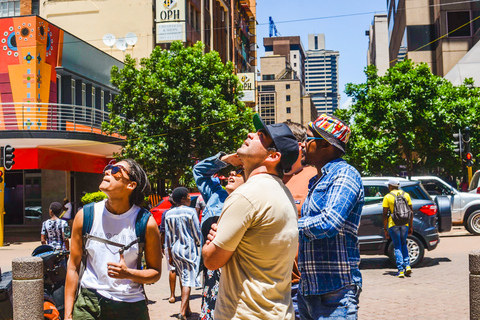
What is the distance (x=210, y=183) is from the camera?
5.05m

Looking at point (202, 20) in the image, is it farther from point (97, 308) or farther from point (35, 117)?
point (97, 308)

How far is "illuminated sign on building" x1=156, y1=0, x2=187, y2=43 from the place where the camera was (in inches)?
1298

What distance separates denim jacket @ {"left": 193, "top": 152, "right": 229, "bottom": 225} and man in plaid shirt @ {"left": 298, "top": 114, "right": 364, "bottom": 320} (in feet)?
4.77

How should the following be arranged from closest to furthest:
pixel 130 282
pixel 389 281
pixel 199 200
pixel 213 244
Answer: pixel 213 244, pixel 130 282, pixel 389 281, pixel 199 200

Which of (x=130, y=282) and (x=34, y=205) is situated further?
(x=34, y=205)

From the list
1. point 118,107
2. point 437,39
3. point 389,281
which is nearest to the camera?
point 389,281

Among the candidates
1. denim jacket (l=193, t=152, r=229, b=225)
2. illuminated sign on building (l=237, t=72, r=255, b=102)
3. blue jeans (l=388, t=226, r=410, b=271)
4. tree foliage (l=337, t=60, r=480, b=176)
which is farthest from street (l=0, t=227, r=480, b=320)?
illuminated sign on building (l=237, t=72, r=255, b=102)

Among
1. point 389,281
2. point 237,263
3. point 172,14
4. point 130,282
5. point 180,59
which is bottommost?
point 389,281

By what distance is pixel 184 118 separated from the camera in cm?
2569

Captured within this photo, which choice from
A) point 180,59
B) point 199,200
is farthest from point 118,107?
point 199,200

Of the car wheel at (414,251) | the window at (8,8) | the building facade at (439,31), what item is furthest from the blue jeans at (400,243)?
the building facade at (439,31)

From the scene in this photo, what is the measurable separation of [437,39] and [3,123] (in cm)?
3539

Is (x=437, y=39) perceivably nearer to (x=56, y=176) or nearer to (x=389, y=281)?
(x=56, y=176)

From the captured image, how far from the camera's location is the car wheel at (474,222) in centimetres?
1862
